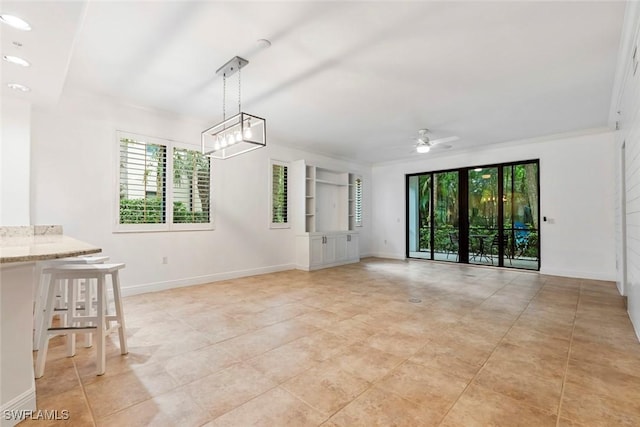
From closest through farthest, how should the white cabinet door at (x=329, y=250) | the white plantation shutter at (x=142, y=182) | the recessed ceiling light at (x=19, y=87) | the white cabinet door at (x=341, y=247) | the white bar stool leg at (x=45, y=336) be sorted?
1. the white bar stool leg at (x=45, y=336)
2. the recessed ceiling light at (x=19, y=87)
3. the white plantation shutter at (x=142, y=182)
4. the white cabinet door at (x=329, y=250)
5. the white cabinet door at (x=341, y=247)

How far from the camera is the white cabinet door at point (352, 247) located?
7.59 m

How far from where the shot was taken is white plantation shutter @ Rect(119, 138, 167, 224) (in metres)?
4.36

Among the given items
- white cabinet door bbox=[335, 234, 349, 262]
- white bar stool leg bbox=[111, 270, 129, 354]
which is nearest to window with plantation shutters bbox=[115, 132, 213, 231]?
white bar stool leg bbox=[111, 270, 129, 354]

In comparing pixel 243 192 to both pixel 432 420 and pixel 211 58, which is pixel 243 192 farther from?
pixel 432 420

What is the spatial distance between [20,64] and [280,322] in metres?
3.40

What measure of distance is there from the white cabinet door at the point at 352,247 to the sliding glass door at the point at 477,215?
158 centimetres

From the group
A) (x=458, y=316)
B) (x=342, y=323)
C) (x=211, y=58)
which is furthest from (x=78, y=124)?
(x=458, y=316)

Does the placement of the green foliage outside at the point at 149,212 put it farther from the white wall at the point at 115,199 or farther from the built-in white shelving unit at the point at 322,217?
the built-in white shelving unit at the point at 322,217

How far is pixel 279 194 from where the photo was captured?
6477 millimetres

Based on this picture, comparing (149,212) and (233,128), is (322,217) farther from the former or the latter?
(233,128)

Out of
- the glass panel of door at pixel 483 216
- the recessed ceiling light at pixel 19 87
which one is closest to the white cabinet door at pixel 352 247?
the glass panel of door at pixel 483 216

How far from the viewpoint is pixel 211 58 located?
3107 mm

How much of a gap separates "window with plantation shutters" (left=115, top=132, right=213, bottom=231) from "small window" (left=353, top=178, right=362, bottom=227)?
4.36 metres

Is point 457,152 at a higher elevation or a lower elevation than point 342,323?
higher
